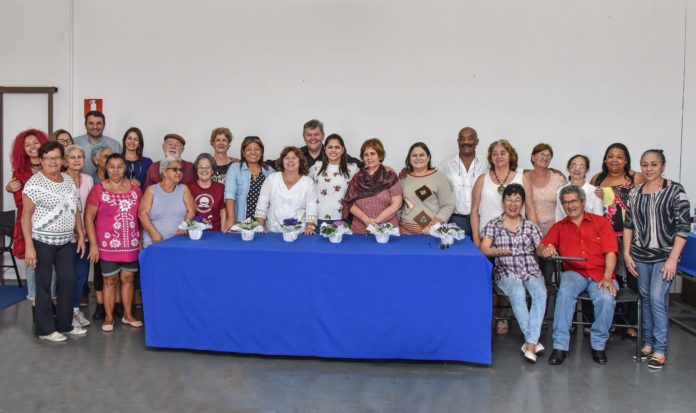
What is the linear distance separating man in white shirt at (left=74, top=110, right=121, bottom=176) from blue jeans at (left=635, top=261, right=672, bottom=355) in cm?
480

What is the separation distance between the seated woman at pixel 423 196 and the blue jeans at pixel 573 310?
1.06 m

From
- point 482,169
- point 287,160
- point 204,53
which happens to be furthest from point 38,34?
point 482,169

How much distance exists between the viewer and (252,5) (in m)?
5.81

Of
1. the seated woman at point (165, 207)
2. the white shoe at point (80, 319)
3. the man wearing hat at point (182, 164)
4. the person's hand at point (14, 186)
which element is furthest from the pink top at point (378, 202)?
the person's hand at point (14, 186)

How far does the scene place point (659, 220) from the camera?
3.79 metres

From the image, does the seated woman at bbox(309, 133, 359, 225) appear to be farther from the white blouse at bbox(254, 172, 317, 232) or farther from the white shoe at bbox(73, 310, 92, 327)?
the white shoe at bbox(73, 310, 92, 327)

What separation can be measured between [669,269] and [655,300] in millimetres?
255

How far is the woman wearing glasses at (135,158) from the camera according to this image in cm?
500

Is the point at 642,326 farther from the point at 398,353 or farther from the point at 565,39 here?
the point at 565,39

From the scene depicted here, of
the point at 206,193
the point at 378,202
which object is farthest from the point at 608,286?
the point at 206,193

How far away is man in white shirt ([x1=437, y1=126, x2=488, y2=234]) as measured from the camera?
188 inches

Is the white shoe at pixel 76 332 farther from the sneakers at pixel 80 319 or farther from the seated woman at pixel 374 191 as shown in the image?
the seated woman at pixel 374 191

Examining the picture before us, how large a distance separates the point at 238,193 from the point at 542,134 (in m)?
3.24

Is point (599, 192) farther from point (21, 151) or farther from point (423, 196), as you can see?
point (21, 151)
